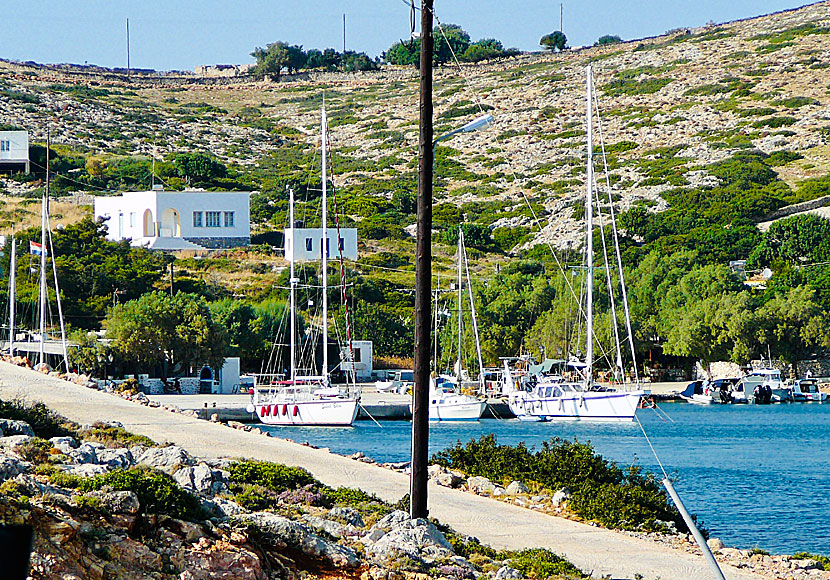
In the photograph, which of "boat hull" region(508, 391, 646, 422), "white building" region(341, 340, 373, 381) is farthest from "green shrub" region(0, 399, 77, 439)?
"white building" region(341, 340, 373, 381)

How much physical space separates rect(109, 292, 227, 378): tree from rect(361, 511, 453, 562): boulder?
4662 cm

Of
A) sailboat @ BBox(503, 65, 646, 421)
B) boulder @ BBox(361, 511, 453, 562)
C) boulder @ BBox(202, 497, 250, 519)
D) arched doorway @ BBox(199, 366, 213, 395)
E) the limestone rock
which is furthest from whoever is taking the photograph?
arched doorway @ BBox(199, 366, 213, 395)

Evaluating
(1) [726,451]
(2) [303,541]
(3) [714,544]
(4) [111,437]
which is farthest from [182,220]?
(2) [303,541]

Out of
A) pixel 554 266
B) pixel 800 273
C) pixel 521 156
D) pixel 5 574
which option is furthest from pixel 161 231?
pixel 5 574

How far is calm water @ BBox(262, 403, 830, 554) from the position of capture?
81.2 feet

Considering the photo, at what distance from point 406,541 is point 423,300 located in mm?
3061

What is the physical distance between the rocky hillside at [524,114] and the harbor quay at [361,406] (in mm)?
38608

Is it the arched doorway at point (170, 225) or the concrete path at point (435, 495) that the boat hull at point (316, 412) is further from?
the arched doorway at point (170, 225)

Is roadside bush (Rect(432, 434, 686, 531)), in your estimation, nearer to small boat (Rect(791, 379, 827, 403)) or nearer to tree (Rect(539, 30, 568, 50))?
small boat (Rect(791, 379, 827, 403))

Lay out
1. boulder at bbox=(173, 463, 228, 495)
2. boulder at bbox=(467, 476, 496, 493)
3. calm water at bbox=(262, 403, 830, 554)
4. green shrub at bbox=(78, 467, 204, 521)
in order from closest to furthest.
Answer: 1. green shrub at bbox=(78, 467, 204, 521)
2. boulder at bbox=(173, 463, 228, 495)
3. boulder at bbox=(467, 476, 496, 493)
4. calm water at bbox=(262, 403, 830, 554)

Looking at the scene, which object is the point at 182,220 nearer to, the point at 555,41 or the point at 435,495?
the point at 435,495

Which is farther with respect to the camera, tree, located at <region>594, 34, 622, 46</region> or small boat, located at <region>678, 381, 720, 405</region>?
tree, located at <region>594, 34, 622, 46</region>

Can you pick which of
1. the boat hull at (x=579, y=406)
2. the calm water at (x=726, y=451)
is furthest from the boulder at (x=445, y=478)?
the boat hull at (x=579, y=406)

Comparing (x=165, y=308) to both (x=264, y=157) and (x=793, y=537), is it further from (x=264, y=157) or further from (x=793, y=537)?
(x=264, y=157)
